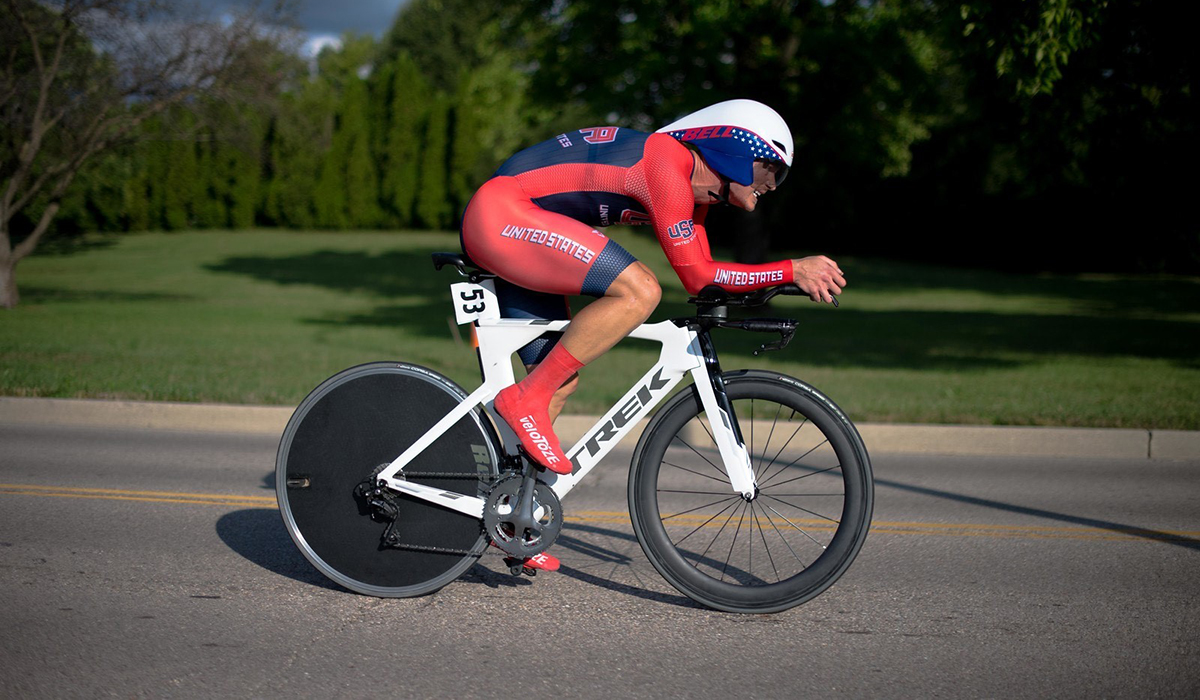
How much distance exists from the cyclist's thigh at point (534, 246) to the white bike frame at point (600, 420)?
18 cm

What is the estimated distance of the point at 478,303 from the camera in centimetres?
393

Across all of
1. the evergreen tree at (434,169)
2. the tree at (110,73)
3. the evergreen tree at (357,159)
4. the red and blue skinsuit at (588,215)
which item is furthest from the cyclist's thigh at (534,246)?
the evergreen tree at (357,159)

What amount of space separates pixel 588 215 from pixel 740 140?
64 centimetres

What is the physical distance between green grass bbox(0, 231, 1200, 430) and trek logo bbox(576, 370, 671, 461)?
0.91m

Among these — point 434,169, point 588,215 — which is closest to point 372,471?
point 588,215

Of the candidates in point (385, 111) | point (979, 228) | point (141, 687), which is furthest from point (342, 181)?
point (141, 687)

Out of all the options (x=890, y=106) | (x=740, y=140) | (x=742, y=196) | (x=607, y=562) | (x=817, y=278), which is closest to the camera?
(x=817, y=278)

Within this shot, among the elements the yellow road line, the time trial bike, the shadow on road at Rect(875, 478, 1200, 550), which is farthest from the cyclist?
the shadow on road at Rect(875, 478, 1200, 550)

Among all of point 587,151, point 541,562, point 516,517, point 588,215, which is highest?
point 587,151

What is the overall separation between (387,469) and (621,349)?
32.7ft

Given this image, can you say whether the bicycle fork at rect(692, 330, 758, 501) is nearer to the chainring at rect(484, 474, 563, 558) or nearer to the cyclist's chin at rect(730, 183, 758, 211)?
the cyclist's chin at rect(730, 183, 758, 211)

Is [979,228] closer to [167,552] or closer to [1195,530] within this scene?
[1195,530]

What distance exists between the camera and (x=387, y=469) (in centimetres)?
394

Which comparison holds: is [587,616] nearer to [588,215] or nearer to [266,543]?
[588,215]
